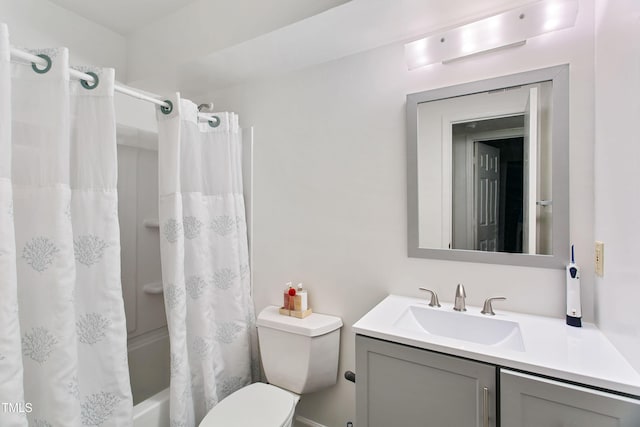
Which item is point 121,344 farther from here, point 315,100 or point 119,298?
point 315,100

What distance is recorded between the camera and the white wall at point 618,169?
880 millimetres

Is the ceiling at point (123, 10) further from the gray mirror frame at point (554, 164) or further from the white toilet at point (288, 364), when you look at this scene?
the white toilet at point (288, 364)

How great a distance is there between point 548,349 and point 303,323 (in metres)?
1.07

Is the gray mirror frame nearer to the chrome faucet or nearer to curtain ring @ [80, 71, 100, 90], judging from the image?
the chrome faucet

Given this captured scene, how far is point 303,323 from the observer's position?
5.49 ft

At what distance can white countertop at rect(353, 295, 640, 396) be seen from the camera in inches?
33.8

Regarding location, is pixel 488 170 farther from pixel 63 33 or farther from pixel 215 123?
pixel 63 33

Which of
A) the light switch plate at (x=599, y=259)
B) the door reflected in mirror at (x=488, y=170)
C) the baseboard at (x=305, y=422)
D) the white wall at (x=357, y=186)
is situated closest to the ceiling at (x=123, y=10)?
the white wall at (x=357, y=186)

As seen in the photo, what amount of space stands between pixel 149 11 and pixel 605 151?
7.82 feet

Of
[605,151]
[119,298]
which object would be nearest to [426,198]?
[605,151]

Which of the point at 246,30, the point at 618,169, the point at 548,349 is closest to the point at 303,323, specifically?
the point at 548,349

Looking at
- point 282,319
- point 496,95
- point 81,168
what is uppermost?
point 496,95

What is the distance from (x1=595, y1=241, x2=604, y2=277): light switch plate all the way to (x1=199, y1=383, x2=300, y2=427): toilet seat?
140 centimetres

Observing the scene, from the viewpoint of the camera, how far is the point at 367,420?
1191 mm
